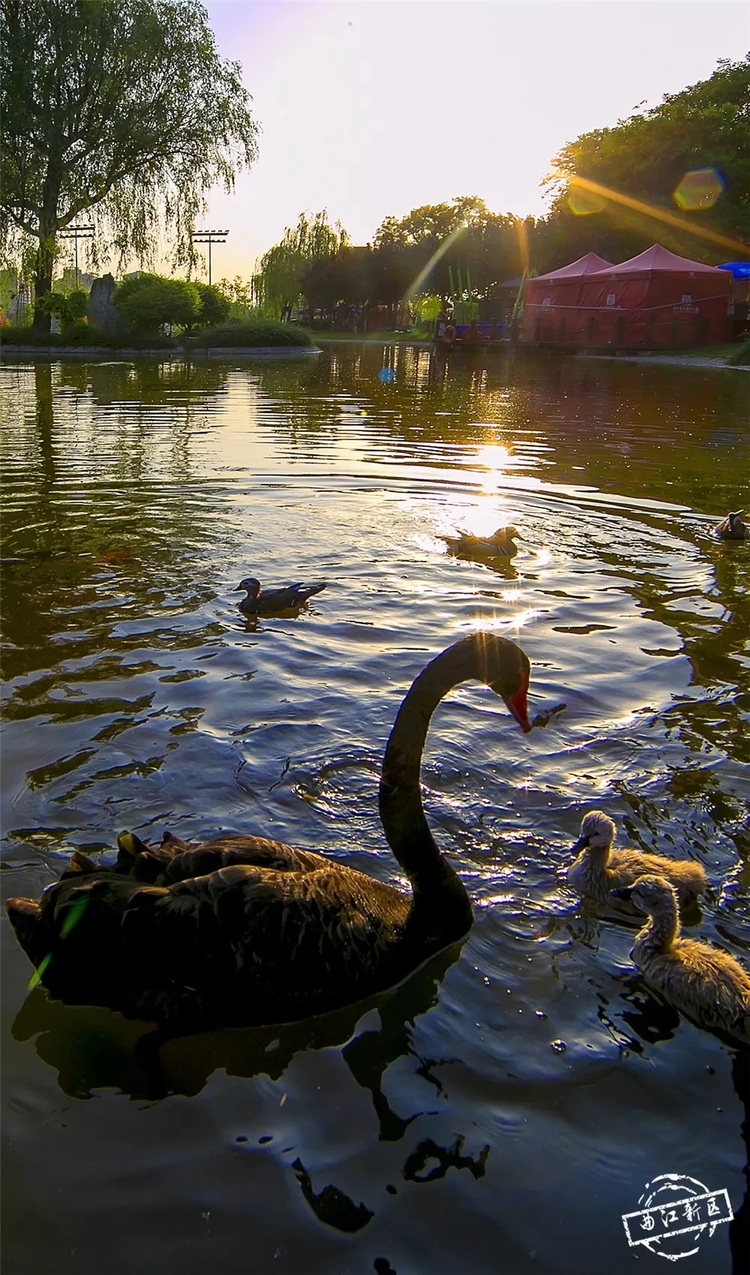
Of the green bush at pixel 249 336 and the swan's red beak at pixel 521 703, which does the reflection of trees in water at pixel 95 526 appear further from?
the green bush at pixel 249 336

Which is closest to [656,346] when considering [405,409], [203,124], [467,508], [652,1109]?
[203,124]

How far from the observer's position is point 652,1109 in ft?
8.43

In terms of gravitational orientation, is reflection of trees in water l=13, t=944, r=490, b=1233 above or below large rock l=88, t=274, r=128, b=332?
below

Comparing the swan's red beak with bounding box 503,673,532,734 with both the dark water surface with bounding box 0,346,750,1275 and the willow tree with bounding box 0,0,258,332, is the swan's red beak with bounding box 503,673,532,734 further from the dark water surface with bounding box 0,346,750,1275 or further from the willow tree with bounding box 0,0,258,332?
the willow tree with bounding box 0,0,258,332

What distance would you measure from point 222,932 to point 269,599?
3.73 metres

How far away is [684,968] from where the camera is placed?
116 inches

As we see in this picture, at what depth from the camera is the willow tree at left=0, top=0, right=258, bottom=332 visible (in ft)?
96.2

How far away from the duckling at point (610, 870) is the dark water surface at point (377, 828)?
0.09 metres

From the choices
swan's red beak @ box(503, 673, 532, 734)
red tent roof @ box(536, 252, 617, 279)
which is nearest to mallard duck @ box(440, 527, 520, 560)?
swan's red beak @ box(503, 673, 532, 734)

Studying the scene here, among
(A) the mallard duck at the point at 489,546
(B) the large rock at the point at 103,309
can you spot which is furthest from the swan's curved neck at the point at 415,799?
(B) the large rock at the point at 103,309

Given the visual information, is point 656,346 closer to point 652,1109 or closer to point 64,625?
point 64,625

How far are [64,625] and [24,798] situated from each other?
7.06 feet

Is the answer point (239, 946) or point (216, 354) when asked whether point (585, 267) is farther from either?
point (239, 946)

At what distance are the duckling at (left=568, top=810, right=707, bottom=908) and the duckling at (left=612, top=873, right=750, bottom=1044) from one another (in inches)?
4.4
